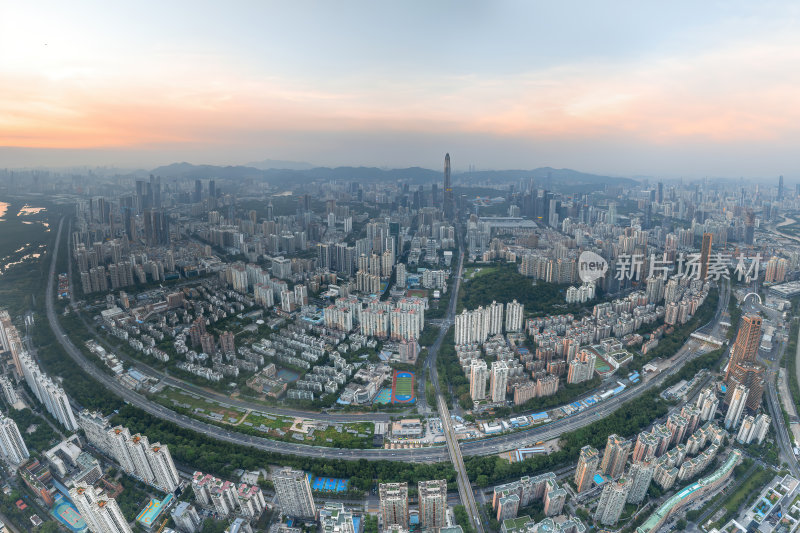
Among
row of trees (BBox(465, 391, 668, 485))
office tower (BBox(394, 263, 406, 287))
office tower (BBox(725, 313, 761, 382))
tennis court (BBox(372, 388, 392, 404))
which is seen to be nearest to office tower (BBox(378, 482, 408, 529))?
row of trees (BBox(465, 391, 668, 485))

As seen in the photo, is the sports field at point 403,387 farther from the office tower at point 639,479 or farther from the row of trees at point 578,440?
the office tower at point 639,479

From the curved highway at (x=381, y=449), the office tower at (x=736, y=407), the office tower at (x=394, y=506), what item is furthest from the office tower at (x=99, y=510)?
the office tower at (x=736, y=407)

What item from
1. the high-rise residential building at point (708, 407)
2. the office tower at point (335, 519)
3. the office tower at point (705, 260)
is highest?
the office tower at point (705, 260)

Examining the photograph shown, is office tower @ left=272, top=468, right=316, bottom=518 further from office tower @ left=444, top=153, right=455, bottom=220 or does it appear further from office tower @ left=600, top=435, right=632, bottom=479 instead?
office tower @ left=444, top=153, right=455, bottom=220

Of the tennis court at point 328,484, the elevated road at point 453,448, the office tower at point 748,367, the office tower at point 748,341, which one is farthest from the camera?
the office tower at point 748,341

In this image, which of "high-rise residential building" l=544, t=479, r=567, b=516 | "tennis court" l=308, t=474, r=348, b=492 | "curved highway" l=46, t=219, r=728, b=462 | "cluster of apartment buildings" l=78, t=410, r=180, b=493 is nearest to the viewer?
"high-rise residential building" l=544, t=479, r=567, b=516

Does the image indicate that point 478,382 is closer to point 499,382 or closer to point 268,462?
point 499,382

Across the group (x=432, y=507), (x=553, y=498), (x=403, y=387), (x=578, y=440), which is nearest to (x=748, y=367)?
(x=578, y=440)
